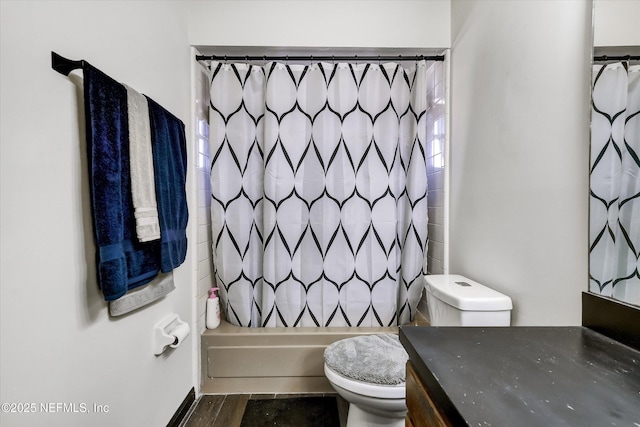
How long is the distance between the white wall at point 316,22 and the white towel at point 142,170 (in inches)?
33.5

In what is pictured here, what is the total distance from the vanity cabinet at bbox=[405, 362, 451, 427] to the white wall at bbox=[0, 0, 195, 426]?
92 centimetres

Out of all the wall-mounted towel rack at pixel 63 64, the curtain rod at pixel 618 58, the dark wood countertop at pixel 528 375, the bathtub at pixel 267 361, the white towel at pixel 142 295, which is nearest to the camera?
the dark wood countertop at pixel 528 375

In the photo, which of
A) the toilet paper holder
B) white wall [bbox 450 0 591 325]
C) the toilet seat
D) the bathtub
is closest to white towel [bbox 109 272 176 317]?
the toilet paper holder

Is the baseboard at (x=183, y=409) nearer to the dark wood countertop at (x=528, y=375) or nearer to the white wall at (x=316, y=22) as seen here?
the dark wood countertop at (x=528, y=375)

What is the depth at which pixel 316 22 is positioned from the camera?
61.2 inches

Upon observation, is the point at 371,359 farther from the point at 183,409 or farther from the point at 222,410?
the point at 183,409

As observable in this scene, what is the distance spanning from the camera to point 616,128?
0.65m

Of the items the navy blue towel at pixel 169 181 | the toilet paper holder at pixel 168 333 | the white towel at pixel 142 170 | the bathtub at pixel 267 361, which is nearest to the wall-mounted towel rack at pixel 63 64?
the white towel at pixel 142 170

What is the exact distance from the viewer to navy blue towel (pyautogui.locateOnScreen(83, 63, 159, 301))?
77 cm

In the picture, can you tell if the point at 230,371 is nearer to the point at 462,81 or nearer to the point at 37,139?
the point at 37,139

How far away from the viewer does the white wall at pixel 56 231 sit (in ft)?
2.07

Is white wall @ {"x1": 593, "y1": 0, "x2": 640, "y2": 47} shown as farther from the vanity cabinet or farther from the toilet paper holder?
the toilet paper holder

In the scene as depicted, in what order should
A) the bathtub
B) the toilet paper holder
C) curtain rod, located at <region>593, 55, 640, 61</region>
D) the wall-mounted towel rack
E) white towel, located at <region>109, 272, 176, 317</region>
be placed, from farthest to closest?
the bathtub, the toilet paper holder, white towel, located at <region>109, 272, 176, 317</region>, the wall-mounted towel rack, curtain rod, located at <region>593, 55, 640, 61</region>

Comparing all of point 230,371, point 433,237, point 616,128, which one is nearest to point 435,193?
point 433,237
